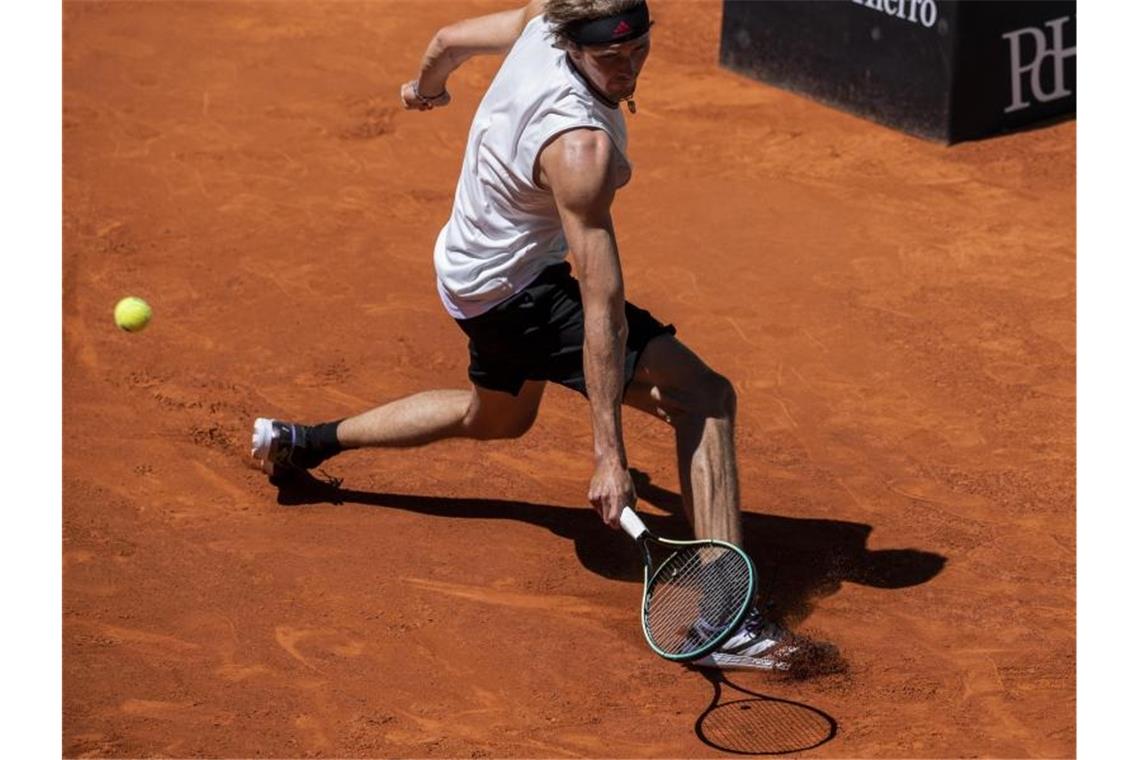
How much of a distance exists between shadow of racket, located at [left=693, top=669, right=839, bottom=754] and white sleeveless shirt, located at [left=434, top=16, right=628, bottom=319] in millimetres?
1473

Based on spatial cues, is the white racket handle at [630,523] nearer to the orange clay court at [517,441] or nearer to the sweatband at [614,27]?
the orange clay court at [517,441]

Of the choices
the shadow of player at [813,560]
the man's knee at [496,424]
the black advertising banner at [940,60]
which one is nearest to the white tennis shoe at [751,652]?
the shadow of player at [813,560]

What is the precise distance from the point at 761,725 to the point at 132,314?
11.0 feet

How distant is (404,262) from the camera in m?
8.47

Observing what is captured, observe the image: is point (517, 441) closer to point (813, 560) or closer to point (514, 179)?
point (813, 560)

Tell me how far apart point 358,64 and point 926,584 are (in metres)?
6.29

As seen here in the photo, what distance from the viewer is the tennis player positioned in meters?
5.18

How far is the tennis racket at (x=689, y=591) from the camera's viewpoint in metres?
5.14

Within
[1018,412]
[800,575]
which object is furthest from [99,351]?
[1018,412]

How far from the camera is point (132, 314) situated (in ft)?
23.7

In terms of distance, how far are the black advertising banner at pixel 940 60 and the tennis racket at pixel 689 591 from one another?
5149mm

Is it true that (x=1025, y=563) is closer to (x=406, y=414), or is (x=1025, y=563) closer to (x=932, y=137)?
(x=406, y=414)

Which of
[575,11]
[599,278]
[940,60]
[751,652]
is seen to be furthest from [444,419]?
[940,60]

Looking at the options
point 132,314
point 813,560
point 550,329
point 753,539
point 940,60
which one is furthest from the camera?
point 940,60
